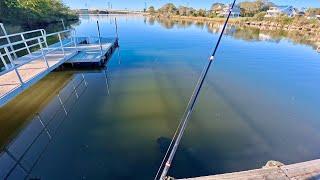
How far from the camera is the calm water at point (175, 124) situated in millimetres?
4688

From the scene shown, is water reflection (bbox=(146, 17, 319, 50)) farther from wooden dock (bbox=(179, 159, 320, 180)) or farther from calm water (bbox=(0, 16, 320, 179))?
wooden dock (bbox=(179, 159, 320, 180))

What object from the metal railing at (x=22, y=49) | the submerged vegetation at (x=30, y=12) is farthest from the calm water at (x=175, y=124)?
the submerged vegetation at (x=30, y=12)

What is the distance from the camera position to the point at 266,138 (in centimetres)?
573

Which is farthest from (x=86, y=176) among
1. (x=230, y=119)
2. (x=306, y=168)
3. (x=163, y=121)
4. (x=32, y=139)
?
(x=230, y=119)

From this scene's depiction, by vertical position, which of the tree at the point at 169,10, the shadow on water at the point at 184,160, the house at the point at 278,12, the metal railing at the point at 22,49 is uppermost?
the metal railing at the point at 22,49

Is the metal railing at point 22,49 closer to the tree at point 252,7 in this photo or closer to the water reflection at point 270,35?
the water reflection at point 270,35

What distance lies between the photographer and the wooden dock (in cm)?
270

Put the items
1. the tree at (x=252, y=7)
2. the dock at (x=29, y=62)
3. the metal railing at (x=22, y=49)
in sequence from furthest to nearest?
1. the tree at (x=252, y=7)
2. the metal railing at (x=22, y=49)
3. the dock at (x=29, y=62)

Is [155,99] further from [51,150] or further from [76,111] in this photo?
[51,150]

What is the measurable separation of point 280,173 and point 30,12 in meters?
29.9

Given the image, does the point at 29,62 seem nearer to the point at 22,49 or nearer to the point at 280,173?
the point at 22,49

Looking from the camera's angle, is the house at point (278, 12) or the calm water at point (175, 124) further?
the house at point (278, 12)

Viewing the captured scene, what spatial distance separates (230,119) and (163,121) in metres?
2.07

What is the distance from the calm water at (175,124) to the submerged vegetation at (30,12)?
1775 centimetres
